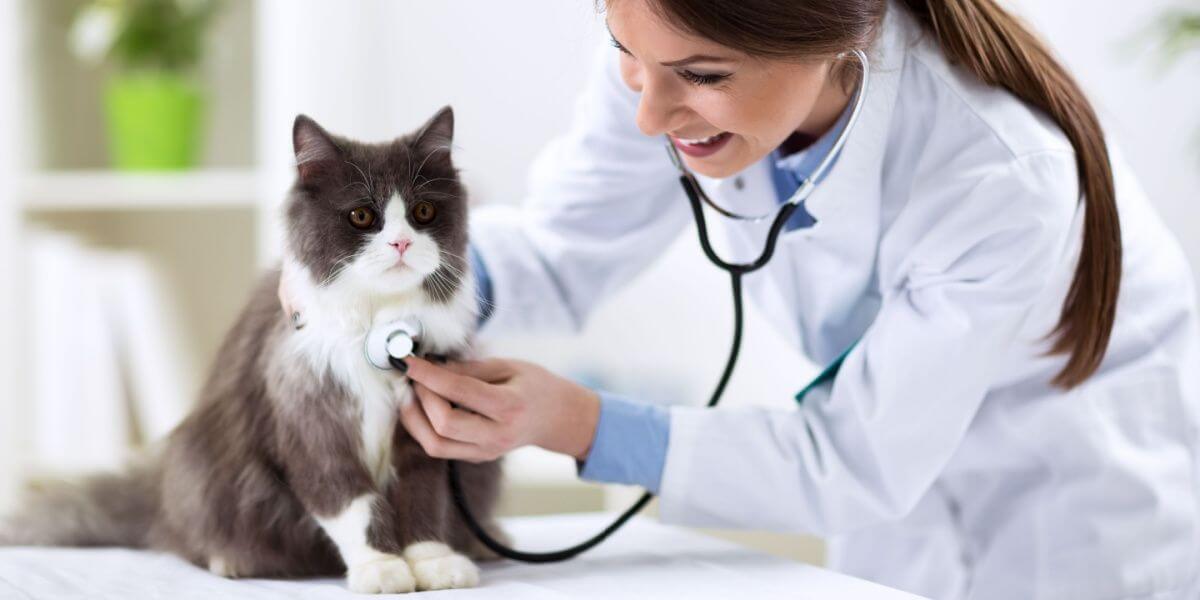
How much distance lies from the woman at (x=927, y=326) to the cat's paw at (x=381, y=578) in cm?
11

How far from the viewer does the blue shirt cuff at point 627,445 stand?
1094 millimetres

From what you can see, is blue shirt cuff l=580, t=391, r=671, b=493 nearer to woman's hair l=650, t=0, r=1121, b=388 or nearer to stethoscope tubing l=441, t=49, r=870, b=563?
stethoscope tubing l=441, t=49, r=870, b=563

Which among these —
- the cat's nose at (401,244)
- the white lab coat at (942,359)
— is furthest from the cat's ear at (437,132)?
the white lab coat at (942,359)

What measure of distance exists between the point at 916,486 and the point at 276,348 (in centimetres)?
65

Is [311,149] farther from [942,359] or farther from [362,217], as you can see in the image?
[942,359]

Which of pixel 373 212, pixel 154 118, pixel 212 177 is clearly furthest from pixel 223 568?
pixel 154 118

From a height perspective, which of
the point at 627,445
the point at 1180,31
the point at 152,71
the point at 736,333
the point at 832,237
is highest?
the point at 1180,31

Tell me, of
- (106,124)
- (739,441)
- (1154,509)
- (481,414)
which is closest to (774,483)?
(739,441)

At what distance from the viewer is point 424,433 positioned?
3.18ft

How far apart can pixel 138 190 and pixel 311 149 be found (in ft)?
4.47

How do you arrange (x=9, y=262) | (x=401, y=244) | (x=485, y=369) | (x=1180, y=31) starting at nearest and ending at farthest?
(x=401, y=244), (x=485, y=369), (x=1180, y=31), (x=9, y=262)

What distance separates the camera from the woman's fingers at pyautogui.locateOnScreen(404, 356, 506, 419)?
95cm

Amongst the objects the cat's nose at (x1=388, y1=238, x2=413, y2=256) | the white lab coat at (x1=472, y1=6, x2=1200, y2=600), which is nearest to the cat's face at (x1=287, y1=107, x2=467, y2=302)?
the cat's nose at (x1=388, y1=238, x2=413, y2=256)

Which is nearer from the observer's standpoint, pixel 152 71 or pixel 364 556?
pixel 364 556
